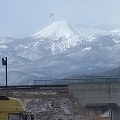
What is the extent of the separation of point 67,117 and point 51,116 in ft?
5.23

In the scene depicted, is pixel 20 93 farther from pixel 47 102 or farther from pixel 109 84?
pixel 109 84

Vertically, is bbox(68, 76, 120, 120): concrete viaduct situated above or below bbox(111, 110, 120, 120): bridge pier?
above

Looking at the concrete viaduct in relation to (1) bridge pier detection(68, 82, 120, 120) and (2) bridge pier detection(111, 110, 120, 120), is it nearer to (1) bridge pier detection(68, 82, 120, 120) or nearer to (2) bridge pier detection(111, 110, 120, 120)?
(1) bridge pier detection(68, 82, 120, 120)

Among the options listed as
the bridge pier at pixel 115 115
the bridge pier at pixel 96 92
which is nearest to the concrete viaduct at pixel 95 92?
the bridge pier at pixel 96 92

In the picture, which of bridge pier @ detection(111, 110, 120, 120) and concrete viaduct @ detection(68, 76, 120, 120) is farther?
bridge pier @ detection(111, 110, 120, 120)

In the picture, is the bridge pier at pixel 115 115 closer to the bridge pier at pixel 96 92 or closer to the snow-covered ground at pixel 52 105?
the bridge pier at pixel 96 92

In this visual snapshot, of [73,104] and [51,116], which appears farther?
[73,104]

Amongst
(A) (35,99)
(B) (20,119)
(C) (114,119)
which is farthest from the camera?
(C) (114,119)

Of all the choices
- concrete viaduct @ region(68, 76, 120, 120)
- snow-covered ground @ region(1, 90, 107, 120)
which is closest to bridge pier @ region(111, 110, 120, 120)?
concrete viaduct @ region(68, 76, 120, 120)

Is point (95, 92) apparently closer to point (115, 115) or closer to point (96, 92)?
point (96, 92)

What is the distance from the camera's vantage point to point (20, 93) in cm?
6506

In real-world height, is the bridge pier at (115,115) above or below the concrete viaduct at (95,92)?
below

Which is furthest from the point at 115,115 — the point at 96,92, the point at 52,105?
the point at 52,105

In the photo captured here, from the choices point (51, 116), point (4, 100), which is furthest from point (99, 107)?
point (4, 100)
